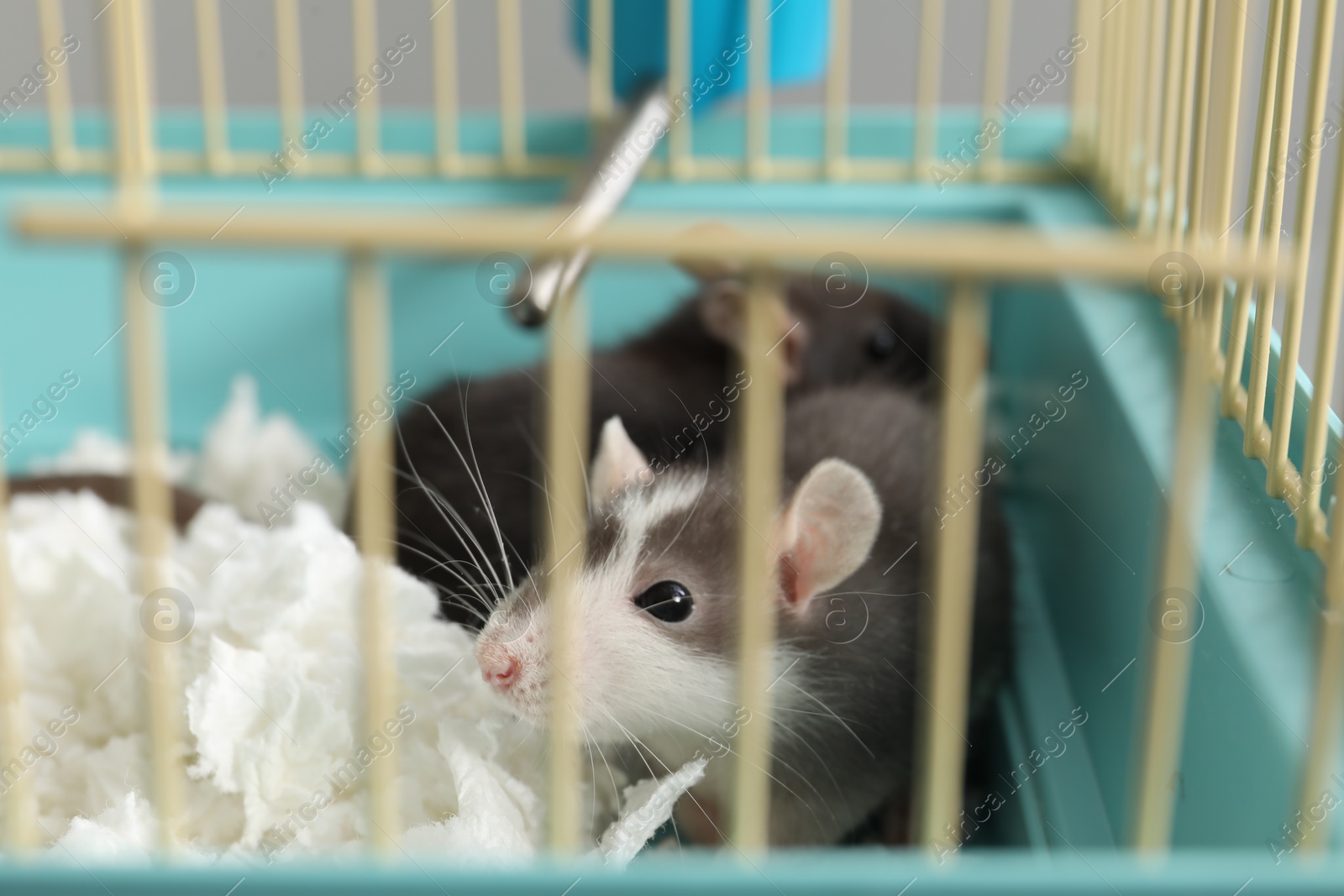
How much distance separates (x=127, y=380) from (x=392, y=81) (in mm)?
1308

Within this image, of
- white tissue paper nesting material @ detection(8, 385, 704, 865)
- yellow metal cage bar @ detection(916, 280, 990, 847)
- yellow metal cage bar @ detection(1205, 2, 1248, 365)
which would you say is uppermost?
yellow metal cage bar @ detection(1205, 2, 1248, 365)

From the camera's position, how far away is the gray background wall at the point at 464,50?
1.66 meters

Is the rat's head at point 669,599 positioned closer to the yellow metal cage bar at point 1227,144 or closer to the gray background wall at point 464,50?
the yellow metal cage bar at point 1227,144

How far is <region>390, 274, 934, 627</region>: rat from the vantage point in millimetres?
1065

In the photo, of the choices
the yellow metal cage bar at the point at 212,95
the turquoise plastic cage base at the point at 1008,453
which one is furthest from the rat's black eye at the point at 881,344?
the yellow metal cage bar at the point at 212,95

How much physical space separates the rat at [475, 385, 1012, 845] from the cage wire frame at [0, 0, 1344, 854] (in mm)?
26

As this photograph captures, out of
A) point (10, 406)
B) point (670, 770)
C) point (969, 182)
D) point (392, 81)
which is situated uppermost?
point (392, 81)

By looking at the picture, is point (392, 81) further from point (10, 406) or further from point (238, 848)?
point (238, 848)

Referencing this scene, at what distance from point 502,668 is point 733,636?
15 cm

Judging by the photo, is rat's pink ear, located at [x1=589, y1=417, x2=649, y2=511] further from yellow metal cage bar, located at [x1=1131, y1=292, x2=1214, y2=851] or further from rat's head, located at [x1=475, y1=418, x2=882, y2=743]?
yellow metal cage bar, located at [x1=1131, y1=292, x2=1214, y2=851]

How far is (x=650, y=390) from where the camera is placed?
4.04 ft

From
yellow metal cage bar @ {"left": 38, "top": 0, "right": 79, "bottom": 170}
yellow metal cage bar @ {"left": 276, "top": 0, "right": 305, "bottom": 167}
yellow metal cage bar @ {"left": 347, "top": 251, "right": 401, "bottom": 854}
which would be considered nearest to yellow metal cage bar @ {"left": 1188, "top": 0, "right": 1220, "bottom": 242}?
yellow metal cage bar @ {"left": 347, "top": 251, "right": 401, "bottom": 854}

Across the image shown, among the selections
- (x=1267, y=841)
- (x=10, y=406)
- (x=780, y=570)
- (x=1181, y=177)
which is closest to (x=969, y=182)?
(x=1181, y=177)

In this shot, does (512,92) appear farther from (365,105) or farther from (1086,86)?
(1086,86)
